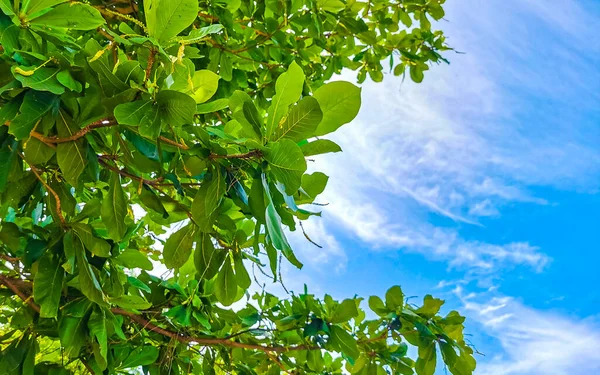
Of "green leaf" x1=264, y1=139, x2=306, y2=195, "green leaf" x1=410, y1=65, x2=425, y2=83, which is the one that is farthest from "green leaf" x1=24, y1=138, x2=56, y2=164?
"green leaf" x1=410, y1=65, x2=425, y2=83

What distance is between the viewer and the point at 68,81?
0.85m

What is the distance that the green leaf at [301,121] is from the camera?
0.76m

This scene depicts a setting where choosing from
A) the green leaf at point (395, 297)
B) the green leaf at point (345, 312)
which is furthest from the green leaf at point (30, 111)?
the green leaf at point (395, 297)

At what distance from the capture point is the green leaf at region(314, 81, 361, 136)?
78 cm

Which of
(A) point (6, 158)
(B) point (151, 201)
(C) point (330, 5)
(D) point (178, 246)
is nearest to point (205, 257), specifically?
(D) point (178, 246)

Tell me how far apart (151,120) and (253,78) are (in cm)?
156

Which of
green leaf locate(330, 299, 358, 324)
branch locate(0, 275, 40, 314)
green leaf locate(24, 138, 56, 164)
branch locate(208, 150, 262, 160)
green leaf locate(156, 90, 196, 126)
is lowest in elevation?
branch locate(0, 275, 40, 314)

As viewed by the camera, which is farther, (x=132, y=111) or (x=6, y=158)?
(x=6, y=158)

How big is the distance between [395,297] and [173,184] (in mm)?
902

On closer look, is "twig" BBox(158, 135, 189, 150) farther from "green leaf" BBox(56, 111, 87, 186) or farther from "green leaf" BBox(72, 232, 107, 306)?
"green leaf" BBox(72, 232, 107, 306)

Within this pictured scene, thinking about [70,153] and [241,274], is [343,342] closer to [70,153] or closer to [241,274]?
[241,274]

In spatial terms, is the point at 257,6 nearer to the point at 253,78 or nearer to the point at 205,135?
the point at 253,78

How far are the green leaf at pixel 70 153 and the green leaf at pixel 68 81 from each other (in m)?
0.16

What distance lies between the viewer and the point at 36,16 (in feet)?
2.78
